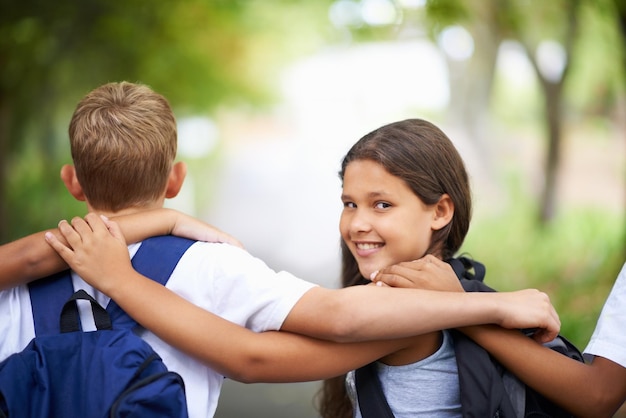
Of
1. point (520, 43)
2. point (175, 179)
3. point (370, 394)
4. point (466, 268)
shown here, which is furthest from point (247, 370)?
point (520, 43)

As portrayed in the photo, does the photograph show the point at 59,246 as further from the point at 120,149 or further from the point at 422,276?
the point at 422,276

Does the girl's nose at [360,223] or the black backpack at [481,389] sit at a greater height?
the girl's nose at [360,223]

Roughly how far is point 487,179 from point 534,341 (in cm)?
1088

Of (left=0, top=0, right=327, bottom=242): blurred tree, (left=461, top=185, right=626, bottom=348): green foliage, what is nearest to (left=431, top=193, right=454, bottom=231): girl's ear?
(left=461, top=185, right=626, bottom=348): green foliage

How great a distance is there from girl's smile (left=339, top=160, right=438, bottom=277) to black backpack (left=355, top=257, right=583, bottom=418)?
162 millimetres

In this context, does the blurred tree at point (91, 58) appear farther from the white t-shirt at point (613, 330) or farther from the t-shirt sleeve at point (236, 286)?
the white t-shirt at point (613, 330)

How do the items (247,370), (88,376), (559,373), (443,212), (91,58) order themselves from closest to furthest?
(88,376) → (247,370) → (559,373) → (443,212) → (91,58)

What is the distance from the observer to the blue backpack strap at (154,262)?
1.87m

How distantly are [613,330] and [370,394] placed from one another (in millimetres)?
649

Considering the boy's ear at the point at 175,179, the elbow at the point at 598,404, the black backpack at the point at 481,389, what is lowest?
the elbow at the point at 598,404

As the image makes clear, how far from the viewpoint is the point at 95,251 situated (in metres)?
1.85

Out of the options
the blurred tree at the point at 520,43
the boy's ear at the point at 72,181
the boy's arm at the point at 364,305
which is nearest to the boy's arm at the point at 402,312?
the boy's arm at the point at 364,305

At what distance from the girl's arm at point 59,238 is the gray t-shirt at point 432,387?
0.60 meters

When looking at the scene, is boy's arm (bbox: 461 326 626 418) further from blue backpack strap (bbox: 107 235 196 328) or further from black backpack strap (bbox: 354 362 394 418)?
blue backpack strap (bbox: 107 235 196 328)
